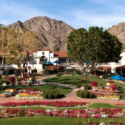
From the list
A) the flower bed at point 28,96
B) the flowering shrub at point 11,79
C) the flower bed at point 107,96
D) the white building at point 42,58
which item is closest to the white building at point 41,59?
the white building at point 42,58

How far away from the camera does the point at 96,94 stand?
22562 mm

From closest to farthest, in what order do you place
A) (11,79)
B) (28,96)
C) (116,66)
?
1. (28,96)
2. (11,79)
3. (116,66)

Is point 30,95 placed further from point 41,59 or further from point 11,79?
point 41,59

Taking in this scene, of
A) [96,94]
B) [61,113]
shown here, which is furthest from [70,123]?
[96,94]

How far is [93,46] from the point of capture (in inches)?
1590

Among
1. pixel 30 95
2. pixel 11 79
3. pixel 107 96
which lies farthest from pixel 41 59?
pixel 107 96

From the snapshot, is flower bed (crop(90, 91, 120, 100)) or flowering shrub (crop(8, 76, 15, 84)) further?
flowering shrub (crop(8, 76, 15, 84))

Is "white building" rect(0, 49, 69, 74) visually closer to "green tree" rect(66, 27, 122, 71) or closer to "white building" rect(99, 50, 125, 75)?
"white building" rect(99, 50, 125, 75)

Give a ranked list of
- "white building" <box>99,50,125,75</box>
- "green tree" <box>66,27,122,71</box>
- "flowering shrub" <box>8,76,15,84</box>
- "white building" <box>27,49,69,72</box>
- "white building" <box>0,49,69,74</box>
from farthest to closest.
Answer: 1. "white building" <box>27,49,69,72</box>
2. "white building" <box>0,49,69,74</box>
3. "white building" <box>99,50,125,75</box>
4. "green tree" <box>66,27,122,71</box>
5. "flowering shrub" <box>8,76,15,84</box>

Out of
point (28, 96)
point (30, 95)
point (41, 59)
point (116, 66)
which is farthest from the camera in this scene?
point (41, 59)

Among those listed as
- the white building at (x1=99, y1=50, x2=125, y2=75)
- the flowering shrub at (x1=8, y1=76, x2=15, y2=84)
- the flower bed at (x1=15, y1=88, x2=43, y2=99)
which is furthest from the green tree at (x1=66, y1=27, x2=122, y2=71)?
the flower bed at (x1=15, y1=88, x2=43, y2=99)

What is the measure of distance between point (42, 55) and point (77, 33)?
20.4m

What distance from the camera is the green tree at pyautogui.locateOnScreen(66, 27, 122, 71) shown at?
131 feet

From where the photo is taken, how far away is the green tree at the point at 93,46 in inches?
1576
